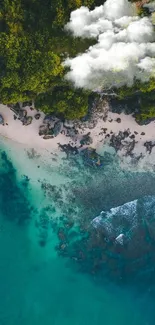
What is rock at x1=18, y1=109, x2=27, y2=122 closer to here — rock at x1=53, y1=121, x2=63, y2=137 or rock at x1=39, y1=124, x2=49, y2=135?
rock at x1=39, y1=124, x2=49, y2=135

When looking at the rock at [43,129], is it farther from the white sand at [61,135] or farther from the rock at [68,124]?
the rock at [68,124]

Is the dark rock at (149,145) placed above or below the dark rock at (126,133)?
below

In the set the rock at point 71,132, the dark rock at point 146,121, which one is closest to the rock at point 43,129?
the rock at point 71,132

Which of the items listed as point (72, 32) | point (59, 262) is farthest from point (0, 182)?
point (72, 32)

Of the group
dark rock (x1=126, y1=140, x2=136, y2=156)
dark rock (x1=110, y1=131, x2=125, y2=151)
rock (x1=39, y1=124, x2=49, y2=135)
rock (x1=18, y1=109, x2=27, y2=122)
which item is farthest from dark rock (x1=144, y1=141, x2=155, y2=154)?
rock (x1=18, y1=109, x2=27, y2=122)

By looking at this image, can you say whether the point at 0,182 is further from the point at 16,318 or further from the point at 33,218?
the point at 16,318

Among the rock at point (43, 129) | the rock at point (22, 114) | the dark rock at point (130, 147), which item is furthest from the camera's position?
the dark rock at point (130, 147)

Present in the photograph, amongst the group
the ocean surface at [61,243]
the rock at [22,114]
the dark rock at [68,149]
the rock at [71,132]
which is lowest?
the ocean surface at [61,243]

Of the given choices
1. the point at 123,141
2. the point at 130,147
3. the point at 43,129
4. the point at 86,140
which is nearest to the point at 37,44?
the point at 43,129
